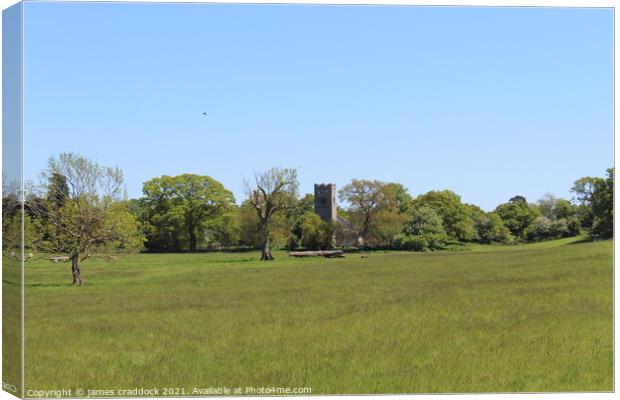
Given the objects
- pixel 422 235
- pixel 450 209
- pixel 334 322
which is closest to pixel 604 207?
pixel 450 209

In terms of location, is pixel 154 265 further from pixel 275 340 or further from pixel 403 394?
pixel 403 394

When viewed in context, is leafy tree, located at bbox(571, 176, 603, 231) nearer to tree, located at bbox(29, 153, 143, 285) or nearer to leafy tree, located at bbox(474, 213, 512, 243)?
leafy tree, located at bbox(474, 213, 512, 243)

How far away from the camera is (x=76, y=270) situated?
15492 mm

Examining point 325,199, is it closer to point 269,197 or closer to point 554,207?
point 269,197

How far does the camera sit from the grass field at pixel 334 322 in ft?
39.6

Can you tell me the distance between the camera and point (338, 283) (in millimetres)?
15719

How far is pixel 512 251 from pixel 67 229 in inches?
393

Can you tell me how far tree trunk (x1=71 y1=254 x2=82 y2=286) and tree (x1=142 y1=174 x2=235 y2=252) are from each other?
5.26 feet

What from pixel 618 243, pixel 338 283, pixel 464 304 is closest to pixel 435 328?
pixel 464 304

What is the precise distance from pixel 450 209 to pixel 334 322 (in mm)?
3286

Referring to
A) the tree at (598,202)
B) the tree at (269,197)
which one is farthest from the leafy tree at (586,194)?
the tree at (269,197)

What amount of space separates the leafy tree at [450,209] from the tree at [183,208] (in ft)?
13.5

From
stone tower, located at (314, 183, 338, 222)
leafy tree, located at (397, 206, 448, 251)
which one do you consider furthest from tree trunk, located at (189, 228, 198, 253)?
leafy tree, located at (397, 206, 448, 251)

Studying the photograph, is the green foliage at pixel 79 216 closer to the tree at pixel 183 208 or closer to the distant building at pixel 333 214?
the tree at pixel 183 208
